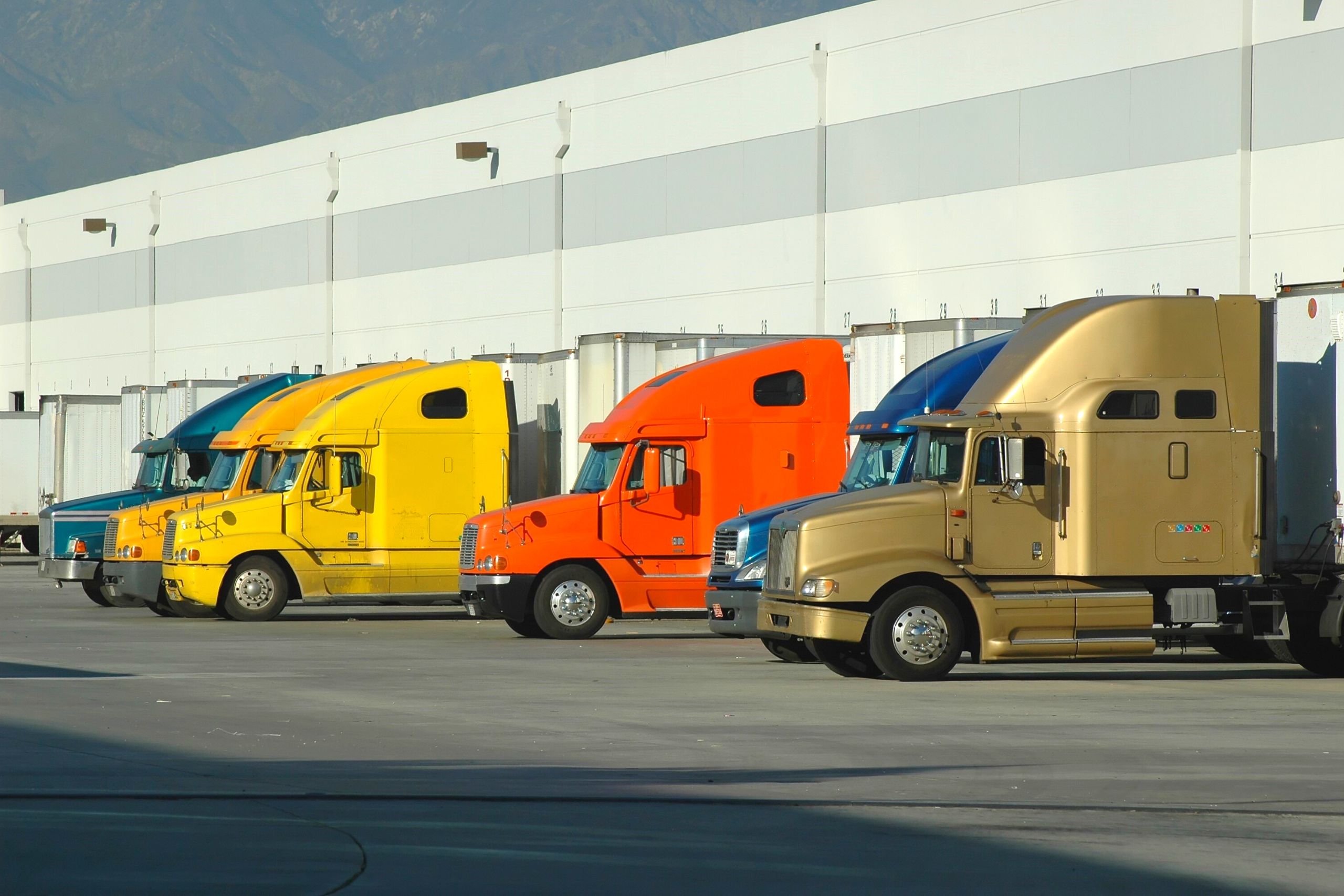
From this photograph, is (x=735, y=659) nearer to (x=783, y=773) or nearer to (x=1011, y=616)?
(x=1011, y=616)

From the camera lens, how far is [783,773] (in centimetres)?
1127

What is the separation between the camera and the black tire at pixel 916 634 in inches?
679

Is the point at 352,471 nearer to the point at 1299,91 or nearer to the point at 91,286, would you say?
the point at 1299,91

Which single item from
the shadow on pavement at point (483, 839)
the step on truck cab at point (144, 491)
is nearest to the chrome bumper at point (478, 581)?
the step on truck cab at point (144, 491)

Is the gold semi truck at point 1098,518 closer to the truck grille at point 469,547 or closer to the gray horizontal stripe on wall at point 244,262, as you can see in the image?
the truck grille at point 469,547

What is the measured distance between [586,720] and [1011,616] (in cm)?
479

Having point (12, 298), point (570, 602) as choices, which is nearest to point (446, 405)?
point (570, 602)

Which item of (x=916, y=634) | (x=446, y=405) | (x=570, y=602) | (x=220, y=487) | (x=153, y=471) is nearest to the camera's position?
(x=916, y=634)

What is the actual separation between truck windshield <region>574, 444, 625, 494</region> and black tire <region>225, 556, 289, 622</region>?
16.5ft

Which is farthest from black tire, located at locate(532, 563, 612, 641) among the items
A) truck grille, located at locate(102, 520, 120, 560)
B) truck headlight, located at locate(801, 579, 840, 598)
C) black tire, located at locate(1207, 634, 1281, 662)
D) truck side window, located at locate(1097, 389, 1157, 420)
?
truck grille, located at locate(102, 520, 120, 560)

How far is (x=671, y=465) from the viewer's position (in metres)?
22.8

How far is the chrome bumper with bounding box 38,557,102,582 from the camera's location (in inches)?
1161

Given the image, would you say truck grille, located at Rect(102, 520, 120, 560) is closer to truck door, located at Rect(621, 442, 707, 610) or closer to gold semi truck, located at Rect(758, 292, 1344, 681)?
truck door, located at Rect(621, 442, 707, 610)

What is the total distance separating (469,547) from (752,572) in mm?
5032
